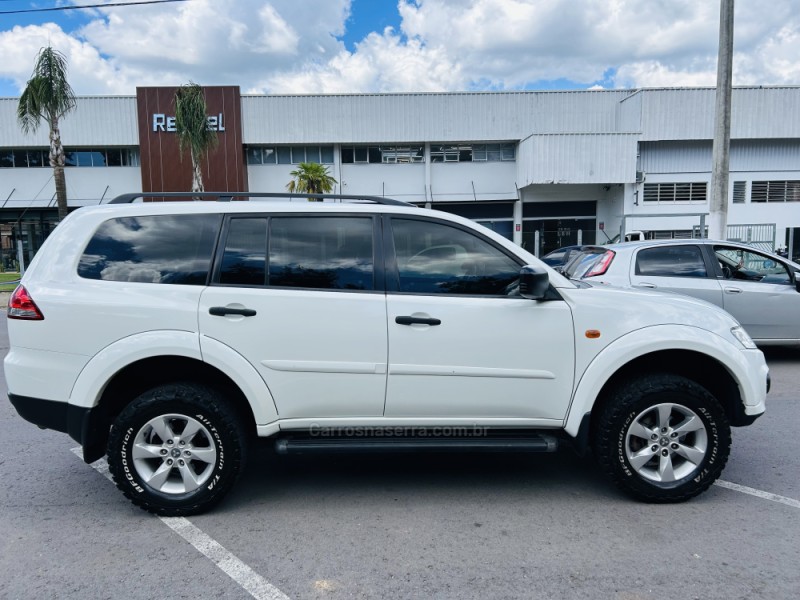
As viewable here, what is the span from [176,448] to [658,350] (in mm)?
3029

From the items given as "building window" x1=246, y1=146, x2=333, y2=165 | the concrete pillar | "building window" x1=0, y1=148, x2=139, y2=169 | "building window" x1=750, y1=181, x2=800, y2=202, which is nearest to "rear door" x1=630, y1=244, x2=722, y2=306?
the concrete pillar

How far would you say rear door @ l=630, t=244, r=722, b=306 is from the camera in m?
7.00

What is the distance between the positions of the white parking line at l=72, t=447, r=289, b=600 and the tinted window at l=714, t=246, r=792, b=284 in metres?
6.78

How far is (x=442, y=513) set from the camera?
11.3ft

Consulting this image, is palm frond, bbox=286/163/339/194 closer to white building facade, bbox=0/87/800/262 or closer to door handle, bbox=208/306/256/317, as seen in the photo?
white building facade, bbox=0/87/800/262

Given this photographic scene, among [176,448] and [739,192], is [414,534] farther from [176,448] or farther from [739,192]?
[739,192]

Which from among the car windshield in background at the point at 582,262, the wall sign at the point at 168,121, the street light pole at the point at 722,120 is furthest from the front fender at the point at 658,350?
the wall sign at the point at 168,121


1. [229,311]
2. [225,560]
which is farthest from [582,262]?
[225,560]

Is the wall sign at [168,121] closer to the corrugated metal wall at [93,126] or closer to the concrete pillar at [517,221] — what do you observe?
the corrugated metal wall at [93,126]

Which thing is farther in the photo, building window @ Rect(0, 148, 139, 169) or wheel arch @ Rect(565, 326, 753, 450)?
building window @ Rect(0, 148, 139, 169)

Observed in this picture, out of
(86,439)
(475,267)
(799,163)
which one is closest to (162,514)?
(86,439)

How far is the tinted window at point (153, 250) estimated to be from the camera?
3428 millimetres

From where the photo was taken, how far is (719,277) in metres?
7.12

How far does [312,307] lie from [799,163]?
32633mm
